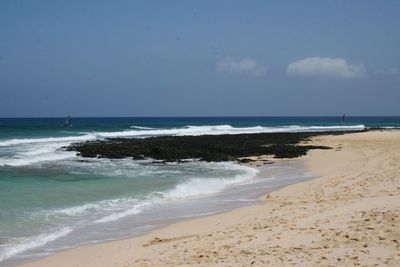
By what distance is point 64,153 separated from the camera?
2922cm

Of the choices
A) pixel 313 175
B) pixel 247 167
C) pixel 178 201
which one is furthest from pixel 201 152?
pixel 178 201

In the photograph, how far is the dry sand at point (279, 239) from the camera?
242 inches

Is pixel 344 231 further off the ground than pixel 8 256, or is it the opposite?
pixel 344 231

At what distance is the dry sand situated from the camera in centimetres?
616

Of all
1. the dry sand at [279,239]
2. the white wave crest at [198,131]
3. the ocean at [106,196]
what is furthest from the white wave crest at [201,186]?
the white wave crest at [198,131]

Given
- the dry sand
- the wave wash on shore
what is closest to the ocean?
the wave wash on shore

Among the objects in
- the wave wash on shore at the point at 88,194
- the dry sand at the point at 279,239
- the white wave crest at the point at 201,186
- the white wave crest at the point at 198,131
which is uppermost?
the white wave crest at the point at 198,131

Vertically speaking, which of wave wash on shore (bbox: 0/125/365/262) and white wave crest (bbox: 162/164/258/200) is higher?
white wave crest (bbox: 162/164/258/200)

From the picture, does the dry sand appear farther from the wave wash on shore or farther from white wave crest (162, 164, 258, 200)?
white wave crest (162, 164, 258, 200)

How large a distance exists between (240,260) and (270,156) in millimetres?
20840

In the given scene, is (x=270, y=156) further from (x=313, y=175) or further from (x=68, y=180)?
(x=68, y=180)

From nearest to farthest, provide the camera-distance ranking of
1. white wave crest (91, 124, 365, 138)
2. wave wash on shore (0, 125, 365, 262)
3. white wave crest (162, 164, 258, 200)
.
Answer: wave wash on shore (0, 125, 365, 262)
white wave crest (162, 164, 258, 200)
white wave crest (91, 124, 365, 138)

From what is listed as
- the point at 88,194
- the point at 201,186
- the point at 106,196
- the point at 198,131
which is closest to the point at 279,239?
the point at 106,196

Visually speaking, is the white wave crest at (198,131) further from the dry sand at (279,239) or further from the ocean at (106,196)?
the dry sand at (279,239)
